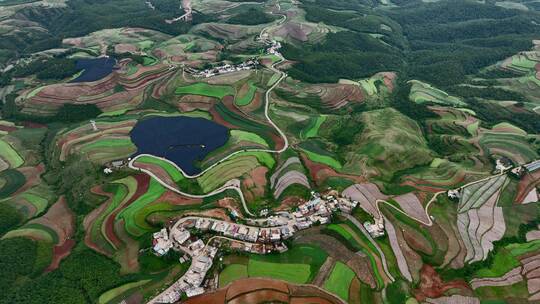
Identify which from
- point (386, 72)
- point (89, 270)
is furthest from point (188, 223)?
point (386, 72)

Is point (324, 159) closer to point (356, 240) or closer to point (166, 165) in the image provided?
point (356, 240)

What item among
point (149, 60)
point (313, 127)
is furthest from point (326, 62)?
point (149, 60)

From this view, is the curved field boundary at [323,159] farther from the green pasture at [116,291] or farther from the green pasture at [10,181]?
the green pasture at [10,181]

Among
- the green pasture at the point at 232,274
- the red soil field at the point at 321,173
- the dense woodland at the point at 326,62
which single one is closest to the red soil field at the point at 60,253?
the dense woodland at the point at 326,62

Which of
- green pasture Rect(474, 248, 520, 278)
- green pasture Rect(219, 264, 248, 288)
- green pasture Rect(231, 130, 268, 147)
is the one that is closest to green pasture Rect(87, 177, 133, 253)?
green pasture Rect(219, 264, 248, 288)

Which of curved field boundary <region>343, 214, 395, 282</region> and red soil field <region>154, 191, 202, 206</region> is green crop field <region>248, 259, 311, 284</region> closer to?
curved field boundary <region>343, 214, 395, 282</region>
